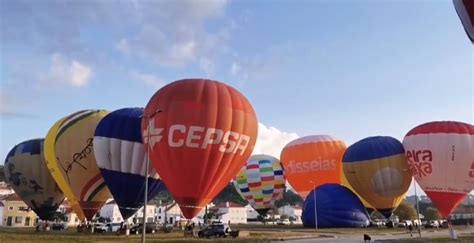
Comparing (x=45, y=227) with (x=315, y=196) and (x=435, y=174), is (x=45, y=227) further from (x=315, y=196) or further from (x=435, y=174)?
(x=435, y=174)

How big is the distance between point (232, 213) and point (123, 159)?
272 feet

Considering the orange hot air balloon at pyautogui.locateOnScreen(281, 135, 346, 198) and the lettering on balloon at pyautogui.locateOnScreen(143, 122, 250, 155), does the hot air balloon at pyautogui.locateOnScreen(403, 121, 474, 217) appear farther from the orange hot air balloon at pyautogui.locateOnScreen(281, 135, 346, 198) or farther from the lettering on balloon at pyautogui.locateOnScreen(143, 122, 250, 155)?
the lettering on balloon at pyautogui.locateOnScreen(143, 122, 250, 155)

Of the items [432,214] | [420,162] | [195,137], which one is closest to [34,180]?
[195,137]

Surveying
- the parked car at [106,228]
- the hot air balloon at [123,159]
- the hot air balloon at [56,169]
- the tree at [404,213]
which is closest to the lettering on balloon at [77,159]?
the hot air balloon at [56,169]

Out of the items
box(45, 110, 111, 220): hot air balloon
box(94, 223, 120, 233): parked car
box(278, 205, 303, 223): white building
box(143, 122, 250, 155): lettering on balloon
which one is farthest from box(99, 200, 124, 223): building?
box(143, 122, 250, 155): lettering on balloon

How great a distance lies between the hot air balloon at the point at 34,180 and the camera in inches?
1826

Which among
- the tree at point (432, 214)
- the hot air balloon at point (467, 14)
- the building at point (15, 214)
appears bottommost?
the tree at point (432, 214)

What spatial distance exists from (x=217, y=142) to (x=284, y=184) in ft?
126

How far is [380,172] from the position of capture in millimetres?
47875

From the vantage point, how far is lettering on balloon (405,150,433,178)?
4278 centimetres

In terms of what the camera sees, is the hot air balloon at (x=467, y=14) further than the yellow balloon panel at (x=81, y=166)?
No

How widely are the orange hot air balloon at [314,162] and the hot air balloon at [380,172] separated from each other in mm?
6683

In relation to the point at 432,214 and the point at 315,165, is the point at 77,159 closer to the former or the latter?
the point at 315,165

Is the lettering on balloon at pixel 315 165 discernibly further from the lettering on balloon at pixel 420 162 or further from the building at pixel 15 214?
the building at pixel 15 214
